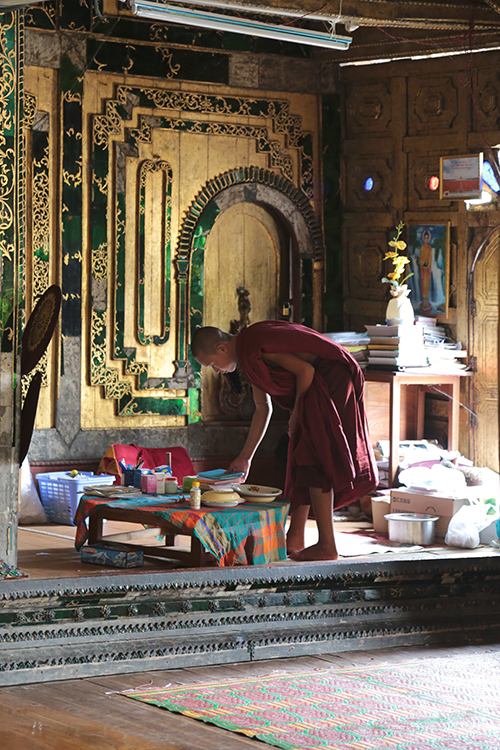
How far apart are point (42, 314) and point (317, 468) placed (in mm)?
1585

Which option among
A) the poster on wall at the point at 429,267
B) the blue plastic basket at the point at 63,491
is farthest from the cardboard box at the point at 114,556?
the poster on wall at the point at 429,267

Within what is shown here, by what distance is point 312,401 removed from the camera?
5.55 metres

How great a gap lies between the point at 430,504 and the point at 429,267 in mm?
2020

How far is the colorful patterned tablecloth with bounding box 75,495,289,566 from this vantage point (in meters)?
5.20

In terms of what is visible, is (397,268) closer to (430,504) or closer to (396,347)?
(396,347)

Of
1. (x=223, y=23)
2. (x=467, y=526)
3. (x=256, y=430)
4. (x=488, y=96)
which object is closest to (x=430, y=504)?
(x=467, y=526)

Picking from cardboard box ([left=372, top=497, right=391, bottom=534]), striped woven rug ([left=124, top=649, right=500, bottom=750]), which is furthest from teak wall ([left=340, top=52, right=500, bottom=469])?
striped woven rug ([left=124, top=649, right=500, bottom=750])

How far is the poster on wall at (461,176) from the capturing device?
773cm

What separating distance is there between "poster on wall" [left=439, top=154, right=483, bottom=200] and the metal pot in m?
2.36

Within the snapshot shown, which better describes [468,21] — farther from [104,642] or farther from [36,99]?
[104,642]

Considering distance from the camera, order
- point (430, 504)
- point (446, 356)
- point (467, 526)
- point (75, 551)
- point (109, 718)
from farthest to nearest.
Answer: point (446, 356) → point (430, 504) → point (467, 526) → point (75, 551) → point (109, 718)

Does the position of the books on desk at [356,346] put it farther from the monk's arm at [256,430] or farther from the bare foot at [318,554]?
the bare foot at [318,554]

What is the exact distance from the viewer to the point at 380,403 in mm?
8227

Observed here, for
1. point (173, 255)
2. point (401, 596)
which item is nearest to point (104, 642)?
point (401, 596)
